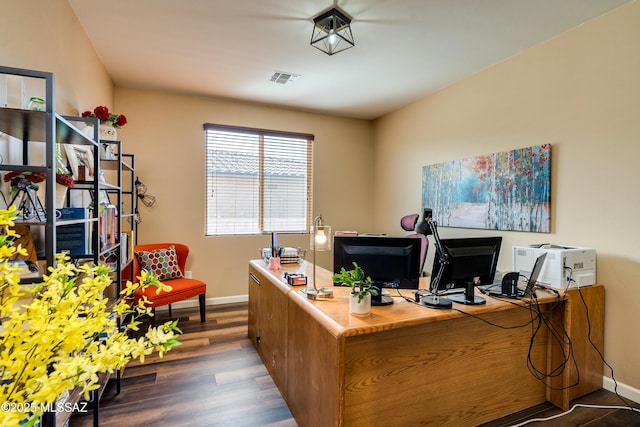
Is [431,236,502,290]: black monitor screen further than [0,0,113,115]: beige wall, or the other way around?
[431,236,502,290]: black monitor screen

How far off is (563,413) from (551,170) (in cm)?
181

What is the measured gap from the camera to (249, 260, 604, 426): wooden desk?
4.99 ft

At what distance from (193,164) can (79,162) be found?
196 cm

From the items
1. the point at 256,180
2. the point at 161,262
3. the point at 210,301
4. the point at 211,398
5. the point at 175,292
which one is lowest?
the point at 211,398

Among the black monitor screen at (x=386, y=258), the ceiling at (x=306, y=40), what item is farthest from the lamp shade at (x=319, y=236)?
the ceiling at (x=306, y=40)

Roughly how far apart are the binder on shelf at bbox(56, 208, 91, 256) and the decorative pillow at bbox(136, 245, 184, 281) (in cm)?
168

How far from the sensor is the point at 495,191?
9.89 feet

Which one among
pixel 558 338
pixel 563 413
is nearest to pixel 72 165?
pixel 558 338

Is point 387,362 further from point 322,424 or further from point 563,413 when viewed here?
point 563,413

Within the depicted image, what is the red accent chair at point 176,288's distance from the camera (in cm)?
311

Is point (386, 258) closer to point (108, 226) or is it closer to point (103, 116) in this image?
point (108, 226)

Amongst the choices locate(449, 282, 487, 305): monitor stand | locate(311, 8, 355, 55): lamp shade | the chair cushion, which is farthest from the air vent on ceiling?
locate(449, 282, 487, 305): monitor stand

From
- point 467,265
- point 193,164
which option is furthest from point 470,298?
point 193,164

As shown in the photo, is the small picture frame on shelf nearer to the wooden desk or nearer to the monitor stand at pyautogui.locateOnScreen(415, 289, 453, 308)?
the wooden desk
